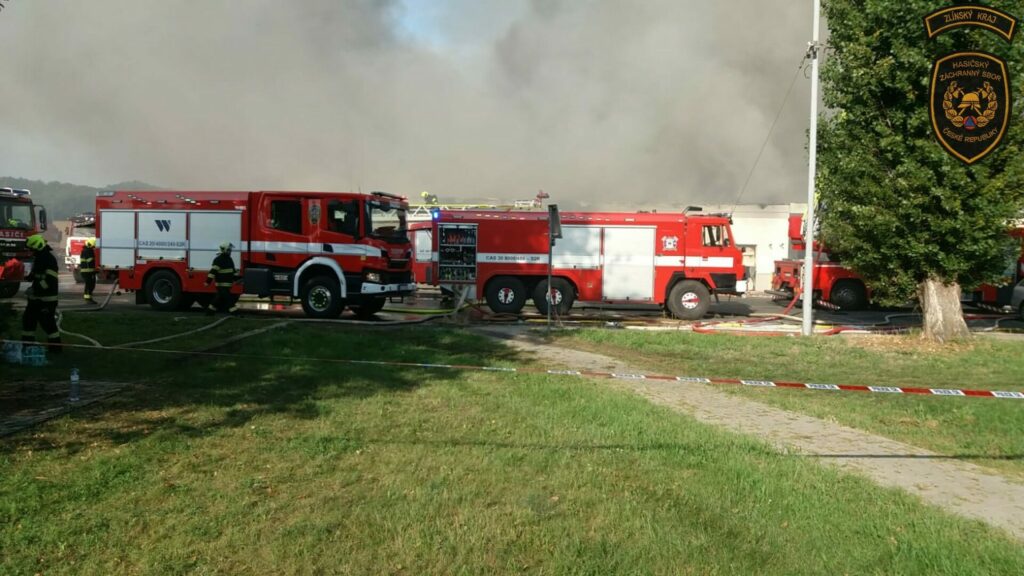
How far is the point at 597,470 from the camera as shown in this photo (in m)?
5.17

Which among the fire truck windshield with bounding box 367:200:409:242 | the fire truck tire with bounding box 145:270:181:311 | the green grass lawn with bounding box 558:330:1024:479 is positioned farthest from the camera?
the fire truck tire with bounding box 145:270:181:311

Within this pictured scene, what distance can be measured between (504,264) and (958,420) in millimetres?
12449

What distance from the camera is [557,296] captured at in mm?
18672

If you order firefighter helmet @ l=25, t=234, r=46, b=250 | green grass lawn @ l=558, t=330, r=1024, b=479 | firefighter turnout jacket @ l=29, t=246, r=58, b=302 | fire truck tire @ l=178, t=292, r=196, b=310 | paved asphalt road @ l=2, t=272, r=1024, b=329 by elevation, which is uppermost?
firefighter helmet @ l=25, t=234, r=46, b=250

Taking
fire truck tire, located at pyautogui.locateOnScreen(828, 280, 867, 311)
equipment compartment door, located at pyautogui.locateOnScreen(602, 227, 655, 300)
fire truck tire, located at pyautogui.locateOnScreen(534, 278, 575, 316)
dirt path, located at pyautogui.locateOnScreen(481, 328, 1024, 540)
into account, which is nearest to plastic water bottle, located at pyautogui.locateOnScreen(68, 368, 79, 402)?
dirt path, located at pyautogui.locateOnScreen(481, 328, 1024, 540)

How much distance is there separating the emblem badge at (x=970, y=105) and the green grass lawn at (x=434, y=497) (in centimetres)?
603

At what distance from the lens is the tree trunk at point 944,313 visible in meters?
13.4

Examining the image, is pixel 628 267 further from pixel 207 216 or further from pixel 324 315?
pixel 207 216

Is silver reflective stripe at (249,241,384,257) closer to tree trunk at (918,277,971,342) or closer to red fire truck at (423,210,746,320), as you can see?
red fire truck at (423,210,746,320)

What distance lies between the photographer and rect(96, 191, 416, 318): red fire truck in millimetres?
15867

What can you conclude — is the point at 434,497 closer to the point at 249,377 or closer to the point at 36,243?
the point at 249,377

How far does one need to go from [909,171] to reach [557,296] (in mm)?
8720

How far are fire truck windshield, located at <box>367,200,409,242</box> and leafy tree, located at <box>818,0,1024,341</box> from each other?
9.23 m

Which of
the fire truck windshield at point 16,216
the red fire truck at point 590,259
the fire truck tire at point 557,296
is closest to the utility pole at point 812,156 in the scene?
the red fire truck at point 590,259
